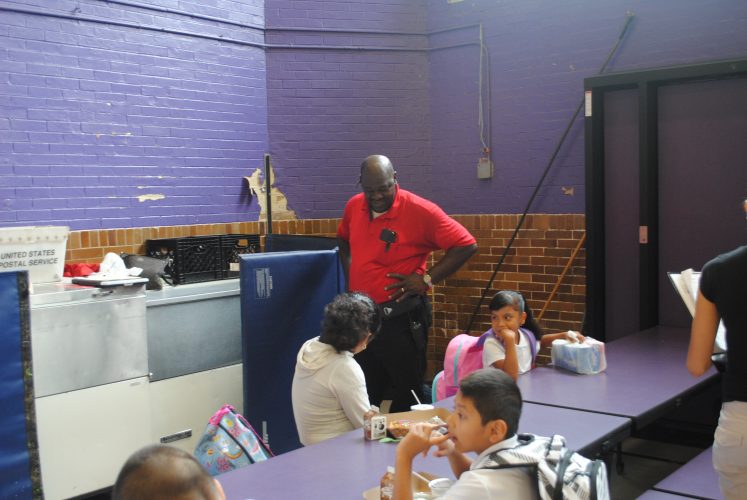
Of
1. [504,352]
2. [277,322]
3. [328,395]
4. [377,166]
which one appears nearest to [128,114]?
[277,322]

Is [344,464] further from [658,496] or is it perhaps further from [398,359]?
[398,359]

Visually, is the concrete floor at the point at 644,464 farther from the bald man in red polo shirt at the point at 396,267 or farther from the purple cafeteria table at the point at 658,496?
the purple cafeteria table at the point at 658,496

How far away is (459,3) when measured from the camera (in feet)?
22.1

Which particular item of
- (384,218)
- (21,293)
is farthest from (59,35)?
(384,218)

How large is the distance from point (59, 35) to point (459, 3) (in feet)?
10.5

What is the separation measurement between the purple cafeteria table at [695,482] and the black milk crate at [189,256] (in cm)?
344

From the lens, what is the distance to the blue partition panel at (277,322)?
463cm

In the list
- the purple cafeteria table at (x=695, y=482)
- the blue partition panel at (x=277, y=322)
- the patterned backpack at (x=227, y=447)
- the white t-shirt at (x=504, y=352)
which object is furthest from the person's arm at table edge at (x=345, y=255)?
the purple cafeteria table at (x=695, y=482)

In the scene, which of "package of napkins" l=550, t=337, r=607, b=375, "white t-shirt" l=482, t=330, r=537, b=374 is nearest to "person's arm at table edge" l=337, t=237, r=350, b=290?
"white t-shirt" l=482, t=330, r=537, b=374

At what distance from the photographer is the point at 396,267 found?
4.59 m

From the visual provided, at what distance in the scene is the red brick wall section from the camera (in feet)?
20.5

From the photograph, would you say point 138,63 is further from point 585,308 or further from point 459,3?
point 585,308

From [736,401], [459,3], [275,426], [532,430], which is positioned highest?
[459,3]

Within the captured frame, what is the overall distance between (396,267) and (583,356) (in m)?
1.14
